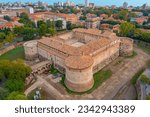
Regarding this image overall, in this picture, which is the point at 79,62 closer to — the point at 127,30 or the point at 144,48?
the point at 144,48

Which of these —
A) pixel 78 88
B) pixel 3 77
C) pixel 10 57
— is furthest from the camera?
pixel 10 57

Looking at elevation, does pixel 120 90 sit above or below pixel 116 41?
below

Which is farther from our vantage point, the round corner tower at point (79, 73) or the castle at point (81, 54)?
the castle at point (81, 54)

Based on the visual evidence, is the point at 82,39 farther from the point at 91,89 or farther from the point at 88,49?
the point at 91,89

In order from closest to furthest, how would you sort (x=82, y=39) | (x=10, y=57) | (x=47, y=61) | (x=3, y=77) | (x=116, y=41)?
(x=3, y=77)
(x=47, y=61)
(x=116, y=41)
(x=10, y=57)
(x=82, y=39)

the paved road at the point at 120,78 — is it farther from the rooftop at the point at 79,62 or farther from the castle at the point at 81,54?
the rooftop at the point at 79,62

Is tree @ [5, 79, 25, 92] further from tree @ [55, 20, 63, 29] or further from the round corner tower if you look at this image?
tree @ [55, 20, 63, 29]

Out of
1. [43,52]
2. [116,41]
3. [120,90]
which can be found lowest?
[120,90]

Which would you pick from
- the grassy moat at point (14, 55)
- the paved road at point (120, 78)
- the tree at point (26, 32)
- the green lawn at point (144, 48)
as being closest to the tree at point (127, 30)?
the green lawn at point (144, 48)

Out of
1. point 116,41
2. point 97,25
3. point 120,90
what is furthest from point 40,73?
point 97,25
